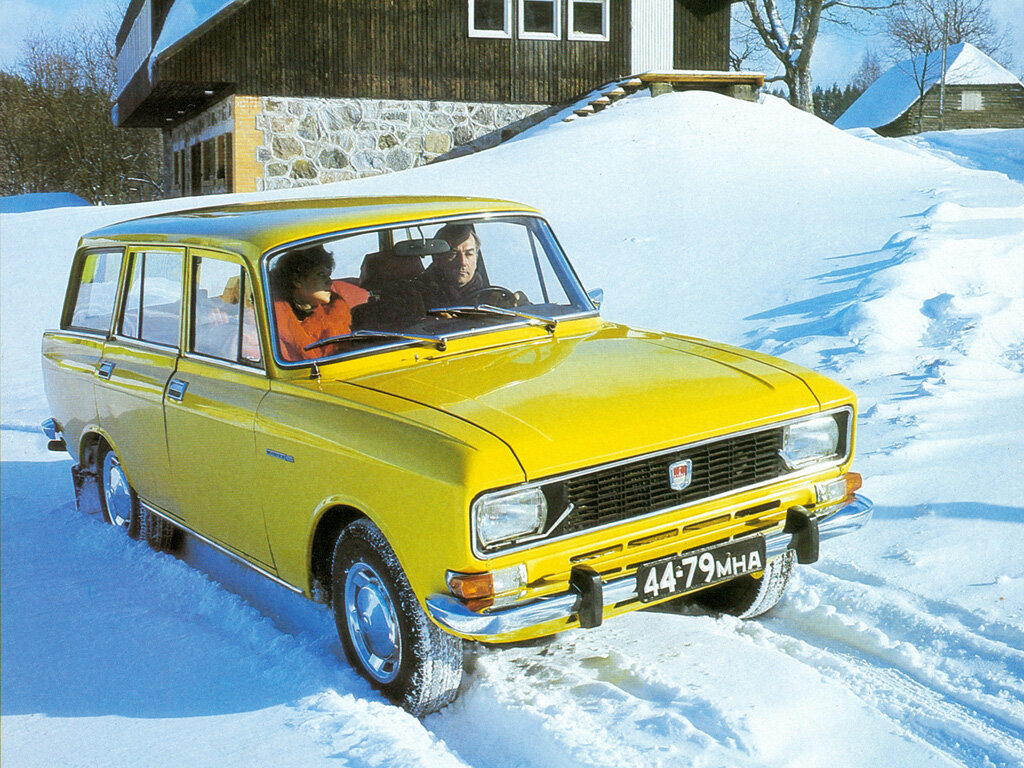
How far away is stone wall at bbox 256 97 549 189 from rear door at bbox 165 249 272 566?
16.3m

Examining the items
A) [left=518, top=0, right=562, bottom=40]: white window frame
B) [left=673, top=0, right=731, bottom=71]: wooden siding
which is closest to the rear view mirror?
[left=518, top=0, right=562, bottom=40]: white window frame

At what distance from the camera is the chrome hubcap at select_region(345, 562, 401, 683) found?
347 cm

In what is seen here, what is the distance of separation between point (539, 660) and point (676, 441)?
3.38ft

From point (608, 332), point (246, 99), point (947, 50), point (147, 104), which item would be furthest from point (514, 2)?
point (947, 50)

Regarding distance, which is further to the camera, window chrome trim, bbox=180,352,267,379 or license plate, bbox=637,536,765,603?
window chrome trim, bbox=180,352,267,379

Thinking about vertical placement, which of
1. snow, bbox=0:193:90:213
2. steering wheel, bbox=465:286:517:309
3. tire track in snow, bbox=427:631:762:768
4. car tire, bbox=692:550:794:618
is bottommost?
tire track in snow, bbox=427:631:762:768

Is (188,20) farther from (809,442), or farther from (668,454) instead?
(668,454)

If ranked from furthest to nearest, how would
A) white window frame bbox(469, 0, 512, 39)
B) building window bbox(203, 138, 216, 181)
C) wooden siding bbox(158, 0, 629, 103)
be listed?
building window bbox(203, 138, 216, 181)
white window frame bbox(469, 0, 512, 39)
wooden siding bbox(158, 0, 629, 103)

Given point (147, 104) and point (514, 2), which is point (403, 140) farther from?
point (147, 104)

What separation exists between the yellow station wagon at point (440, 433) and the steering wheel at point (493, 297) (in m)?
0.01

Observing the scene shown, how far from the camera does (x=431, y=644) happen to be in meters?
3.35

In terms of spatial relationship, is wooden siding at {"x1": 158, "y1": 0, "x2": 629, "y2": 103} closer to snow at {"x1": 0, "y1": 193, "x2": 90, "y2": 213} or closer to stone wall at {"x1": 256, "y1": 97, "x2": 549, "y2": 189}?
stone wall at {"x1": 256, "y1": 97, "x2": 549, "y2": 189}

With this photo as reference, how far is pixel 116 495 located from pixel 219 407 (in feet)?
5.35

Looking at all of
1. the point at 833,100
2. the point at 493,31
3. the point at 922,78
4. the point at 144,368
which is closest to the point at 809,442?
the point at 144,368
